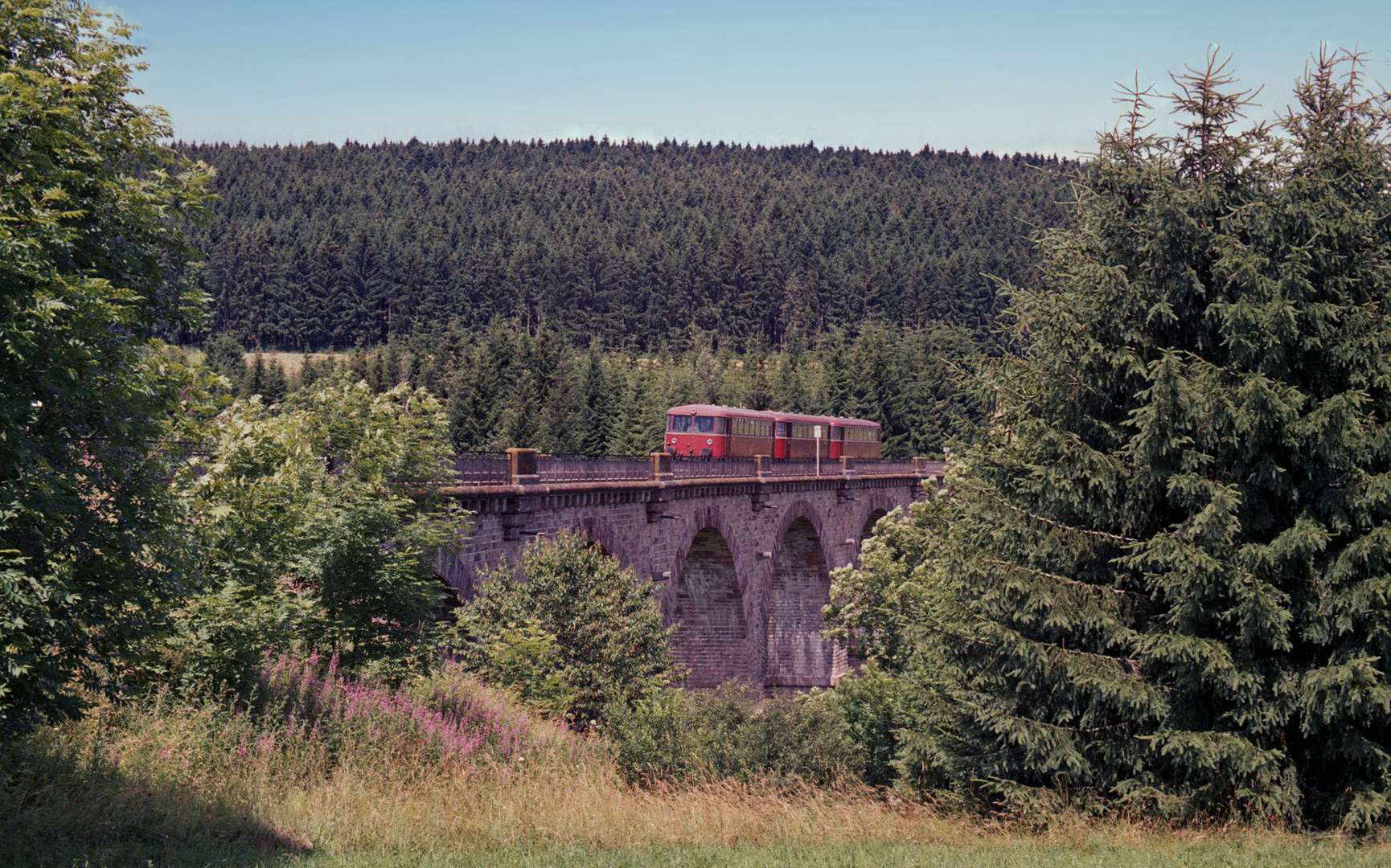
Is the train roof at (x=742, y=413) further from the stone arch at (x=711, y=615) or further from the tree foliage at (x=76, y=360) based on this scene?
the tree foliage at (x=76, y=360)

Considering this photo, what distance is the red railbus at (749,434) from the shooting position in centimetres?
4534

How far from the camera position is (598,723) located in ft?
62.0

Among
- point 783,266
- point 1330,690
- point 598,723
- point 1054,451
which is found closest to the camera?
point 1330,690

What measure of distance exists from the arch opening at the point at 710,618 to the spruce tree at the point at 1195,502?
23423mm

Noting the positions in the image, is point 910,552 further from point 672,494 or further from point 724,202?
point 724,202

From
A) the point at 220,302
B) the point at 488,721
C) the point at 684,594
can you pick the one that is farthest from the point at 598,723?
the point at 220,302

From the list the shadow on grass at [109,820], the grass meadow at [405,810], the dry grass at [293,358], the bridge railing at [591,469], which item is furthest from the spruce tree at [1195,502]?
the dry grass at [293,358]

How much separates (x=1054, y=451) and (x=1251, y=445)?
2.29 m

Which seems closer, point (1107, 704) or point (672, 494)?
point (1107, 704)

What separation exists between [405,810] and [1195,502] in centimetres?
923

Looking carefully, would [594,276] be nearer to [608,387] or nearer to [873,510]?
[608,387]

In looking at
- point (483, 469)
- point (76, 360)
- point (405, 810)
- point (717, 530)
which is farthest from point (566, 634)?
point (717, 530)

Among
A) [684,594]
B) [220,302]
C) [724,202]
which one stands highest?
[724,202]

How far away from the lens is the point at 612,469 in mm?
28047
